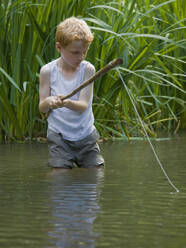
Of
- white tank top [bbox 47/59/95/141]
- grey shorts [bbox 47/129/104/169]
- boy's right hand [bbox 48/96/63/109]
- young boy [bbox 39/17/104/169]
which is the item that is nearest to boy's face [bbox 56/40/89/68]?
young boy [bbox 39/17/104/169]

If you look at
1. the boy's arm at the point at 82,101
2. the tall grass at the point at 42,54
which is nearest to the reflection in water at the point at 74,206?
the boy's arm at the point at 82,101

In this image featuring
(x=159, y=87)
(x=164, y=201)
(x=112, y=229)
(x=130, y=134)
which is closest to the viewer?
(x=112, y=229)

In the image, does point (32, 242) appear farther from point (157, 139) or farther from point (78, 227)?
point (157, 139)

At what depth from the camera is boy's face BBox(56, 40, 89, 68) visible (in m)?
3.38

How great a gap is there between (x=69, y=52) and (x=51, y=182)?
2.42 feet

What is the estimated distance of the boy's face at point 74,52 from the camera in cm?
338

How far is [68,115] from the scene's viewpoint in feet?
11.8

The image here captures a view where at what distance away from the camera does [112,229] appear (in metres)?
2.08

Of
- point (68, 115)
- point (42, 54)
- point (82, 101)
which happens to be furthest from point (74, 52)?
point (42, 54)

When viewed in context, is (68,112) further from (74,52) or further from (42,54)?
(42,54)

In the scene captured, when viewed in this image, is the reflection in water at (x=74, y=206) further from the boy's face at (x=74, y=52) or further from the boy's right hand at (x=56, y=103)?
the boy's face at (x=74, y=52)

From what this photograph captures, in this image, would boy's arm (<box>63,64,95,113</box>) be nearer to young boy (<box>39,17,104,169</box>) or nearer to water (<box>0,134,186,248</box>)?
young boy (<box>39,17,104,169</box>)

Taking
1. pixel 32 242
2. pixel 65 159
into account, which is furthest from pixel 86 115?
pixel 32 242

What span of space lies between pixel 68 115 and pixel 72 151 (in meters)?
0.22
